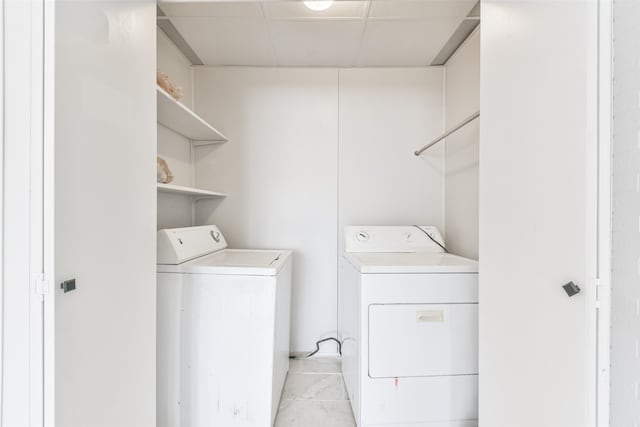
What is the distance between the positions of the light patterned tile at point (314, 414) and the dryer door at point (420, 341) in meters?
0.45

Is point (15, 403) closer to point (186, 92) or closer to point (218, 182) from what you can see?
point (218, 182)

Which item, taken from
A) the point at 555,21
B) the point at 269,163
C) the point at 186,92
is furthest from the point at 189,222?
the point at 555,21

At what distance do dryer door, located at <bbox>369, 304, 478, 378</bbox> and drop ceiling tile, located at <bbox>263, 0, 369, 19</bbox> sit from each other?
1665mm

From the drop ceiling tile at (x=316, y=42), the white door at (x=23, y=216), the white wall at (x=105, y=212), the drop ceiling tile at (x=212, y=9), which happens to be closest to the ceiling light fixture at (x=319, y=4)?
the drop ceiling tile at (x=316, y=42)

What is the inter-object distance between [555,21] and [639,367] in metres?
0.90

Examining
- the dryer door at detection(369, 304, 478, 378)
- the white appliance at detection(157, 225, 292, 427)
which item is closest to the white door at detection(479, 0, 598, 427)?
the dryer door at detection(369, 304, 478, 378)

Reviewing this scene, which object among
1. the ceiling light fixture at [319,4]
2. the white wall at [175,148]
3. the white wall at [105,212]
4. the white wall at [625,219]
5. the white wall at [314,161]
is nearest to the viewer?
the white wall at [625,219]

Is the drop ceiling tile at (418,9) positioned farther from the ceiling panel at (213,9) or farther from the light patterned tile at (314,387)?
the light patterned tile at (314,387)

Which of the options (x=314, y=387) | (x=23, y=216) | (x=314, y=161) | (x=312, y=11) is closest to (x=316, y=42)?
(x=312, y=11)

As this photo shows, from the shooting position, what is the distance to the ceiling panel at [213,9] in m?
1.62

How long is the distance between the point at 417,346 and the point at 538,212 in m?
0.86

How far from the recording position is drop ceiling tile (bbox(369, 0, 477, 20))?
1594 millimetres

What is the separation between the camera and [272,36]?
→ 1928mm

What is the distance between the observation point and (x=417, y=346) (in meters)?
1.39
